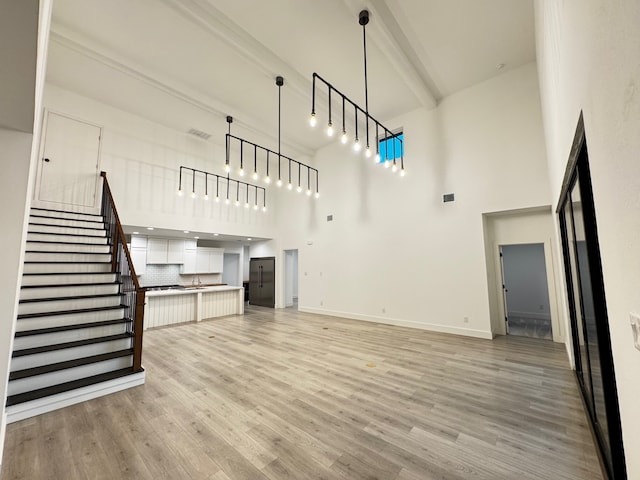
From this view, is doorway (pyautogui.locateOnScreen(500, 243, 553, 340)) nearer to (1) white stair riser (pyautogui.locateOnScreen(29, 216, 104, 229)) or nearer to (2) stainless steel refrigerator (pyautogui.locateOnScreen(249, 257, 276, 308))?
(2) stainless steel refrigerator (pyautogui.locateOnScreen(249, 257, 276, 308))

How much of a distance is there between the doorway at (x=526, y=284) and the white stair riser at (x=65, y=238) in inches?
360

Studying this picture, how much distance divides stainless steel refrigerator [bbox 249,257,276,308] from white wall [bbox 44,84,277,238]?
2.00 m

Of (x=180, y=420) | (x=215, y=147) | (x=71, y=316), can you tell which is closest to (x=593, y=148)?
(x=180, y=420)

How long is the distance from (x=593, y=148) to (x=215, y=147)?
27.8 feet

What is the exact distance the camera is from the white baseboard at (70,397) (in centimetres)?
260

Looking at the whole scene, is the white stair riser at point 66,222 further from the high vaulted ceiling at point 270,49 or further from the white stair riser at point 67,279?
the high vaulted ceiling at point 270,49

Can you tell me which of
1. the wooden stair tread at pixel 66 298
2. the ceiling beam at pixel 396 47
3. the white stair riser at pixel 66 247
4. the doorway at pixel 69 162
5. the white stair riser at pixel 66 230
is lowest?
the wooden stair tread at pixel 66 298

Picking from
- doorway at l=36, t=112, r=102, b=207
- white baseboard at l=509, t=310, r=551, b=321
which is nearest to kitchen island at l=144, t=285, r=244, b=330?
doorway at l=36, t=112, r=102, b=207

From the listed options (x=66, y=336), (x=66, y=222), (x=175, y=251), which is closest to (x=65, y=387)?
(x=66, y=336)

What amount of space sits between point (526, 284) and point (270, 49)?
8334 mm

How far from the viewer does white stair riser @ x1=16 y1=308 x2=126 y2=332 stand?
3232 mm

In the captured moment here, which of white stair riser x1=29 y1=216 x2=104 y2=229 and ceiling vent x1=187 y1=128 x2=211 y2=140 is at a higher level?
ceiling vent x1=187 y1=128 x2=211 y2=140

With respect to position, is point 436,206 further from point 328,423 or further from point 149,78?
point 149,78

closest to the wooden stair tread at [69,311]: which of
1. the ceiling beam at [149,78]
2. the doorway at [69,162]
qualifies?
the doorway at [69,162]
